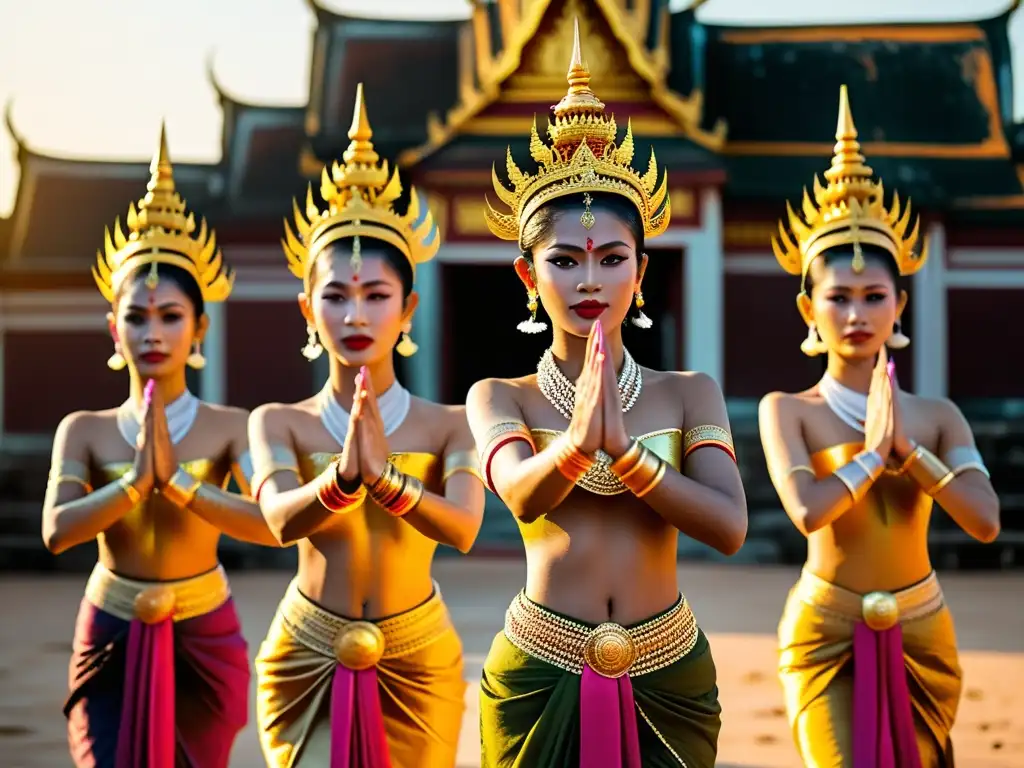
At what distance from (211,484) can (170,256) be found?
2.96 feet

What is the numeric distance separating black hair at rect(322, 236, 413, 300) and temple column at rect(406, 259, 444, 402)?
1016cm

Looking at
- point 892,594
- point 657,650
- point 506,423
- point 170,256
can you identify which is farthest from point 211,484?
point 892,594

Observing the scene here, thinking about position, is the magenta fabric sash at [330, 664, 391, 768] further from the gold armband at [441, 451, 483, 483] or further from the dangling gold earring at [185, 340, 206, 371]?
the dangling gold earring at [185, 340, 206, 371]

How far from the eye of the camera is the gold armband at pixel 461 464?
4477 mm

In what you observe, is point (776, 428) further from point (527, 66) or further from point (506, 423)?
point (527, 66)

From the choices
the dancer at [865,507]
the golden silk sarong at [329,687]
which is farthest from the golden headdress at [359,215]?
the dancer at [865,507]

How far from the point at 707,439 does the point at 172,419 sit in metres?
2.30

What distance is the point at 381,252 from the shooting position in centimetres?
467

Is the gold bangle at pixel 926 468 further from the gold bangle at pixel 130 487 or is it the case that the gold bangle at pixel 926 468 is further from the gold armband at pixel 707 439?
the gold bangle at pixel 130 487

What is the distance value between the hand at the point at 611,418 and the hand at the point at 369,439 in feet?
2.65

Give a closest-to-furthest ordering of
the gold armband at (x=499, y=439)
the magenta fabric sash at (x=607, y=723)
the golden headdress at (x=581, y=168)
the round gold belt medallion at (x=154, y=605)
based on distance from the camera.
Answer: the magenta fabric sash at (x=607, y=723) < the gold armband at (x=499, y=439) < the golden headdress at (x=581, y=168) < the round gold belt medallion at (x=154, y=605)

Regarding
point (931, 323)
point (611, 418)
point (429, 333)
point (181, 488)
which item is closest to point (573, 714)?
point (611, 418)

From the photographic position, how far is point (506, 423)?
3768 mm

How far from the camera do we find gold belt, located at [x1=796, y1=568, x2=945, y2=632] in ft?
15.7
